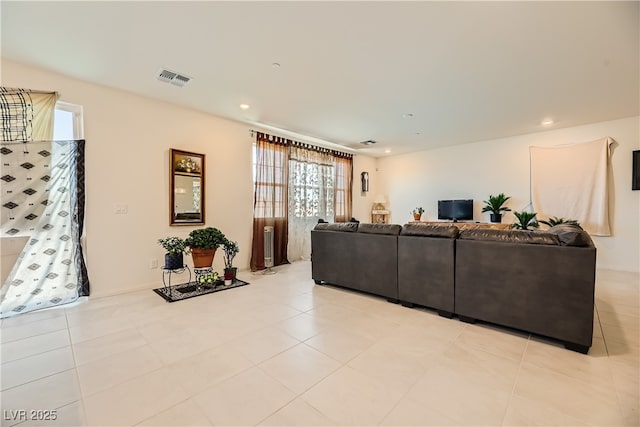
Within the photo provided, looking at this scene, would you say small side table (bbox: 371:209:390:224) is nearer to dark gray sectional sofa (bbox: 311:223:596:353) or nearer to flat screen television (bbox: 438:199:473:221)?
flat screen television (bbox: 438:199:473:221)

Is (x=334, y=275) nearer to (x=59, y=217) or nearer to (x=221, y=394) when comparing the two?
(x=221, y=394)

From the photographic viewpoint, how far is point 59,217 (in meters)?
3.01

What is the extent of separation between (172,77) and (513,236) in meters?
3.75

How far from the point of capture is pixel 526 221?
5.05 m

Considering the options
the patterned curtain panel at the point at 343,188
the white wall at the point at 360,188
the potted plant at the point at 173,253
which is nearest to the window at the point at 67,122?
the potted plant at the point at 173,253

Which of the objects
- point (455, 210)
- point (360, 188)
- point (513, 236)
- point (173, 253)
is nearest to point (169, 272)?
point (173, 253)

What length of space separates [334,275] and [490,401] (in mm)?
2170

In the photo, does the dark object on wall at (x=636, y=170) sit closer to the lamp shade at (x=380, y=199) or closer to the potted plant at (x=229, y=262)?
the lamp shade at (x=380, y=199)

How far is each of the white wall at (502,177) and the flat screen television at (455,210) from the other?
0.19 meters

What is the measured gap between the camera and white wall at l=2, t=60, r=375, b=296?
10.4ft

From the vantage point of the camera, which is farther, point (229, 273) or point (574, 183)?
point (574, 183)

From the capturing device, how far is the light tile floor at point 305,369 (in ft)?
4.66

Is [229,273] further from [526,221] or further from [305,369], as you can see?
[526,221]

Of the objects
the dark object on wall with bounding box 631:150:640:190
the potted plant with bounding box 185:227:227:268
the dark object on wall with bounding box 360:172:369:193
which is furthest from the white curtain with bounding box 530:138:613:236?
the potted plant with bounding box 185:227:227:268
